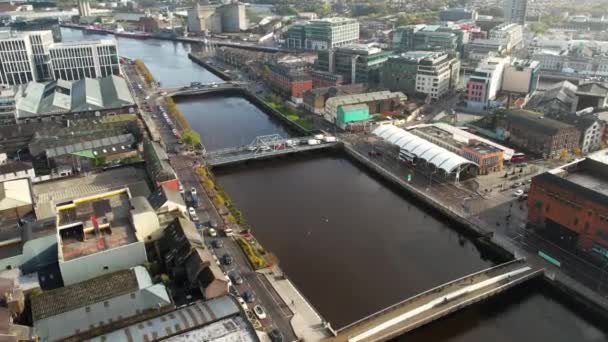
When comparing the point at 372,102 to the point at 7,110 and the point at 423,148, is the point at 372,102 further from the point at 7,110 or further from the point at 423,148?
the point at 7,110

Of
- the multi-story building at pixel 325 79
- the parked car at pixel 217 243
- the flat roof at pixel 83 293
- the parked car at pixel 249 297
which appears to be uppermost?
the multi-story building at pixel 325 79

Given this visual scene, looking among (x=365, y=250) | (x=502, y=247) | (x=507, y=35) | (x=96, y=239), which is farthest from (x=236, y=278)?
(x=507, y=35)

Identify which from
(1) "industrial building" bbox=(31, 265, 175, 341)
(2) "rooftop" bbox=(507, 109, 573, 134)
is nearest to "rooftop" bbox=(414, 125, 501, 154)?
(2) "rooftop" bbox=(507, 109, 573, 134)

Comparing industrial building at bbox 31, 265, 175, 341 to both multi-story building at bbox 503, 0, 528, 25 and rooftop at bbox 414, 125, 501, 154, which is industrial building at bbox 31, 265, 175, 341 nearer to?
rooftop at bbox 414, 125, 501, 154

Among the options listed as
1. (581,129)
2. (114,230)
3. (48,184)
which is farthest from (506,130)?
(48,184)

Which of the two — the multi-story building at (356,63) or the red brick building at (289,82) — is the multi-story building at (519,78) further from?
the red brick building at (289,82)

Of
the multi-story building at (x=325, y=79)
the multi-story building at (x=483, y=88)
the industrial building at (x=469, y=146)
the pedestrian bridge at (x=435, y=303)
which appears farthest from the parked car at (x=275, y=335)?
the multi-story building at (x=325, y=79)
